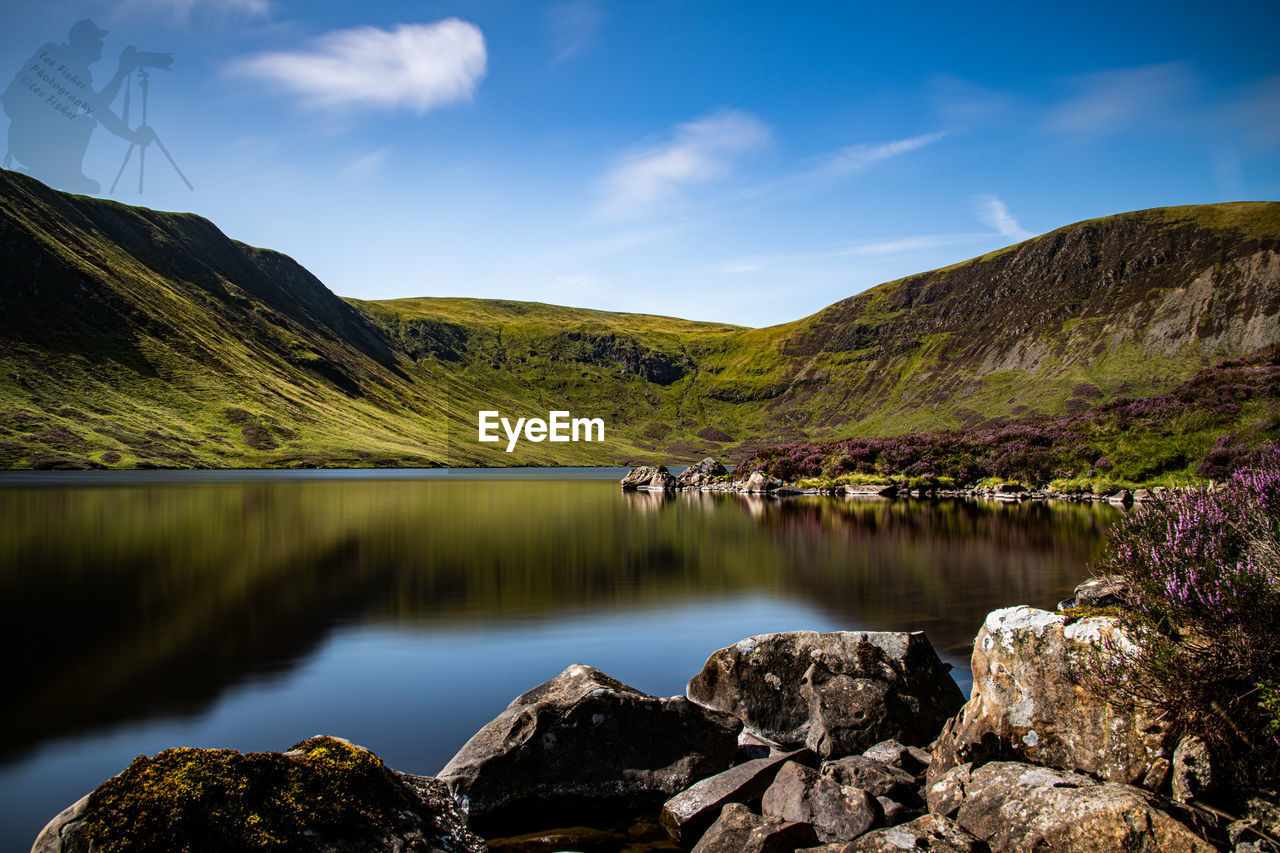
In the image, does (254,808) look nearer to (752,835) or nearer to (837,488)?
(752,835)

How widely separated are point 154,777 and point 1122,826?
8.91 metres

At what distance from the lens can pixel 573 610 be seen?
21891mm

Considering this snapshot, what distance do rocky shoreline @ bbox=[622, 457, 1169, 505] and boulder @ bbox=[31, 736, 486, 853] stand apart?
182 feet

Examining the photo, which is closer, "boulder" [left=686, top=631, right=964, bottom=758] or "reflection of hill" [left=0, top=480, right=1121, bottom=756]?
"boulder" [left=686, top=631, right=964, bottom=758]

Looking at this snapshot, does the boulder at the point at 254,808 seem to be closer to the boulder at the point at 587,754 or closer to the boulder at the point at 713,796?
the boulder at the point at 587,754

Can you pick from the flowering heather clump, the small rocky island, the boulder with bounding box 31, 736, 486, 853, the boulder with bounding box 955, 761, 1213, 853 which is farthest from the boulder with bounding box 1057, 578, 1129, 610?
the boulder with bounding box 31, 736, 486, 853

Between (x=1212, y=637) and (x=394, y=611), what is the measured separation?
1978 cm

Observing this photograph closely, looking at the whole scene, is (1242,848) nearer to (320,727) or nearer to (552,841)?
(552,841)

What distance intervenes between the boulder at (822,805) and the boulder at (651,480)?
290 ft

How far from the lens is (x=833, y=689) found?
1200cm

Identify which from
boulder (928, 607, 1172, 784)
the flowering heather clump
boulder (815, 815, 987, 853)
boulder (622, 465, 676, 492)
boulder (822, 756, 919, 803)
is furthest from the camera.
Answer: boulder (622, 465, 676, 492)

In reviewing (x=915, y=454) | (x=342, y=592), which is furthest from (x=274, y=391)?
(x=342, y=592)

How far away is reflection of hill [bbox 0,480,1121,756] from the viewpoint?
15.9 meters

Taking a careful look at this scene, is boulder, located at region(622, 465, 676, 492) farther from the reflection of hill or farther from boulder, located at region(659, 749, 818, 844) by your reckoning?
boulder, located at region(659, 749, 818, 844)
